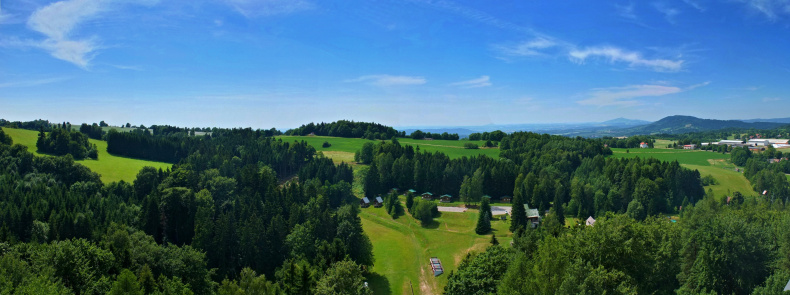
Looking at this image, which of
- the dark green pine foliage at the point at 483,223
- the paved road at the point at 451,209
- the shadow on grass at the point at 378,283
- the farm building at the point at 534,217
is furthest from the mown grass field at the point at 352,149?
the shadow on grass at the point at 378,283

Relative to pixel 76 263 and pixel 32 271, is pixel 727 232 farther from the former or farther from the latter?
pixel 32 271

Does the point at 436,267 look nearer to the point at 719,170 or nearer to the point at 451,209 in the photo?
the point at 451,209

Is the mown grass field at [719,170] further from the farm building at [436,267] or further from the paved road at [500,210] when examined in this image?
the farm building at [436,267]

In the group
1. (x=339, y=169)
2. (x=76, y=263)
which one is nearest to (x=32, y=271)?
(x=76, y=263)

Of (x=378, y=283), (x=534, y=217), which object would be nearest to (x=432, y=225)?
(x=534, y=217)

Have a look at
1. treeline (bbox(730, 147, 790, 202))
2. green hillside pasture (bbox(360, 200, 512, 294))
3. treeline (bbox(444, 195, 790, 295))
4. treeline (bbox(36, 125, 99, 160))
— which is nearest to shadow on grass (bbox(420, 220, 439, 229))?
green hillside pasture (bbox(360, 200, 512, 294))
